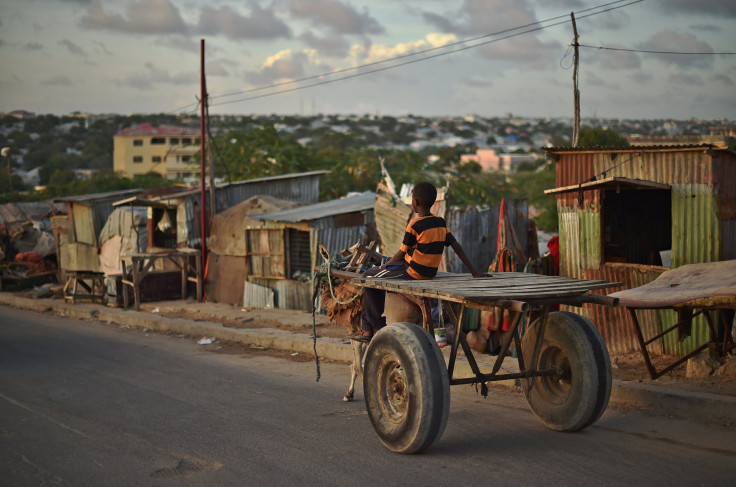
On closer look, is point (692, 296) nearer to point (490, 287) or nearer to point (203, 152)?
point (490, 287)

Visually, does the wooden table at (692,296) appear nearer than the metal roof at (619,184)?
Yes

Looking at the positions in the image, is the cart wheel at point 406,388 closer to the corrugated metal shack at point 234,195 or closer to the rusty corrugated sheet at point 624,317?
the rusty corrugated sheet at point 624,317

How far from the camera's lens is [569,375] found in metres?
6.32

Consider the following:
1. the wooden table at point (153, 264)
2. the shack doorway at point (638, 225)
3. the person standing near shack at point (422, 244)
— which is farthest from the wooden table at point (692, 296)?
the wooden table at point (153, 264)

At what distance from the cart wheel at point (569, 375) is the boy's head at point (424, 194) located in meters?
1.48

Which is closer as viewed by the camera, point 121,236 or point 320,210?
point 320,210

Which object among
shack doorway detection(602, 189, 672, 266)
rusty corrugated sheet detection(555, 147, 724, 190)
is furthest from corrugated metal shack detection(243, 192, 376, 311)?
rusty corrugated sheet detection(555, 147, 724, 190)

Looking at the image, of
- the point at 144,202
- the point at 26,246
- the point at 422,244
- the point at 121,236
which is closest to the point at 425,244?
the point at 422,244

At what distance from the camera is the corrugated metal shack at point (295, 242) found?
666 inches

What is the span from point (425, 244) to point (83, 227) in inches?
887

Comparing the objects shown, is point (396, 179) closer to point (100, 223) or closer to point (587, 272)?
point (100, 223)

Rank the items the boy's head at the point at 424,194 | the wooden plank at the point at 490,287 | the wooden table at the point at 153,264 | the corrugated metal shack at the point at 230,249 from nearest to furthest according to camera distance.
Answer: the wooden plank at the point at 490,287
the boy's head at the point at 424,194
the wooden table at the point at 153,264
the corrugated metal shack at the point at 230,249

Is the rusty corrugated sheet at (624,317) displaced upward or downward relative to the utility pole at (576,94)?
downward

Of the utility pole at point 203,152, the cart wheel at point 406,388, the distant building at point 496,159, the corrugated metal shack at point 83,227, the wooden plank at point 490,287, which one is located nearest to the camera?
the wooden plank at point 490,287
